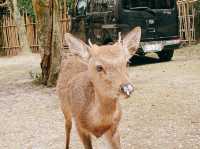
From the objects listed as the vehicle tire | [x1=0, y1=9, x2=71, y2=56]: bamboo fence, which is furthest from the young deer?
[x1=0, y1=9, x2=71, y2=56]: bamboo fence

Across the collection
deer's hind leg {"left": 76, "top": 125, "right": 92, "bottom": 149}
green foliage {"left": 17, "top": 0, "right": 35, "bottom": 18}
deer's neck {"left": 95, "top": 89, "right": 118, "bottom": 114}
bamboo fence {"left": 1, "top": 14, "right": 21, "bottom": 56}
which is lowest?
bamboo fence {"left": 1, "top": 14, "right": 21, "bottom": 56}

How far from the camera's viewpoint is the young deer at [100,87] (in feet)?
14.8

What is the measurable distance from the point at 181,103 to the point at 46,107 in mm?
2532

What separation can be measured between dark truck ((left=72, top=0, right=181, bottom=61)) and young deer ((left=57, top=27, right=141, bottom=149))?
842cm

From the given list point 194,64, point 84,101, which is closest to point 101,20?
point 194,64

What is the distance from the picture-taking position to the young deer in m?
4.52

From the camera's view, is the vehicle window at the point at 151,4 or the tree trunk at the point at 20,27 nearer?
the vehicle window at the point at 151,4

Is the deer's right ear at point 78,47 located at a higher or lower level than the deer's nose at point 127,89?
higher

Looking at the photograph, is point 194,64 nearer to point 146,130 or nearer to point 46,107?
point 46,107

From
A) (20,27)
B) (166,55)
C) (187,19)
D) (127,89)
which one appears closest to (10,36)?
(20,27)

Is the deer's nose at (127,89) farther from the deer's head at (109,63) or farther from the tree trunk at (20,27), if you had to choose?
the tree trunk at (20,27)

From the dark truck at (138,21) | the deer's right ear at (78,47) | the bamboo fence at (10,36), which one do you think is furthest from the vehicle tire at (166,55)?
the deer's right ear at (78,47)

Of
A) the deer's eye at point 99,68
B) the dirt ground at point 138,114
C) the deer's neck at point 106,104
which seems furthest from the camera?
the dirt ground at point 138,114

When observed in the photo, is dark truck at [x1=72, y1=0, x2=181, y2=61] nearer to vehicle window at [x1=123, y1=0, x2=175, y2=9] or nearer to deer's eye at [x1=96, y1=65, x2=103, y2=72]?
vehicle window at [x1=123, y1=0, x2=175, y2=9]
